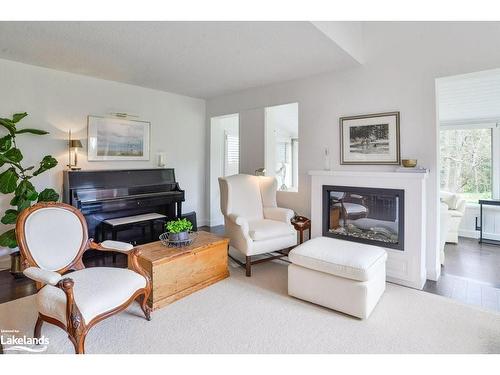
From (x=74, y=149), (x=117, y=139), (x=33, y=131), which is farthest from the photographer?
(x=117, y=139)

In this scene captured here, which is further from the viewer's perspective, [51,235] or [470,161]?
[470,161]

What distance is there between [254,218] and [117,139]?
2502 millimetres

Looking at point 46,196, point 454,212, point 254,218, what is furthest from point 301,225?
point 46,196

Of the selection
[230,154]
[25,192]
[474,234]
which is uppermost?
[230,154]

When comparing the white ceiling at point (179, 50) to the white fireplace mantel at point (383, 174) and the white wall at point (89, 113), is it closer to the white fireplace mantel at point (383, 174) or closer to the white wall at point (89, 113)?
the white wall at point (89, 113)

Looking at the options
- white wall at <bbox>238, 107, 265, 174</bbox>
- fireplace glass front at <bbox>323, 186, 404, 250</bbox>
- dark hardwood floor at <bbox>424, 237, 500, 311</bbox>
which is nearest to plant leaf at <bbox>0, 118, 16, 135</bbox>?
white wall at <bbox>238, 107, 265, 174</bbox>

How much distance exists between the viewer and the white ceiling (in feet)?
8.73

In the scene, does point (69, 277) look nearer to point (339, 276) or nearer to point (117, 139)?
point (339, 276)

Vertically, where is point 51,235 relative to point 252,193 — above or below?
below

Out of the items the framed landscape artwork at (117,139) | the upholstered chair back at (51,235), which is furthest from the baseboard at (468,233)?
the upholstered chair back at (51,235)

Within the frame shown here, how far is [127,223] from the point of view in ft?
12.8
